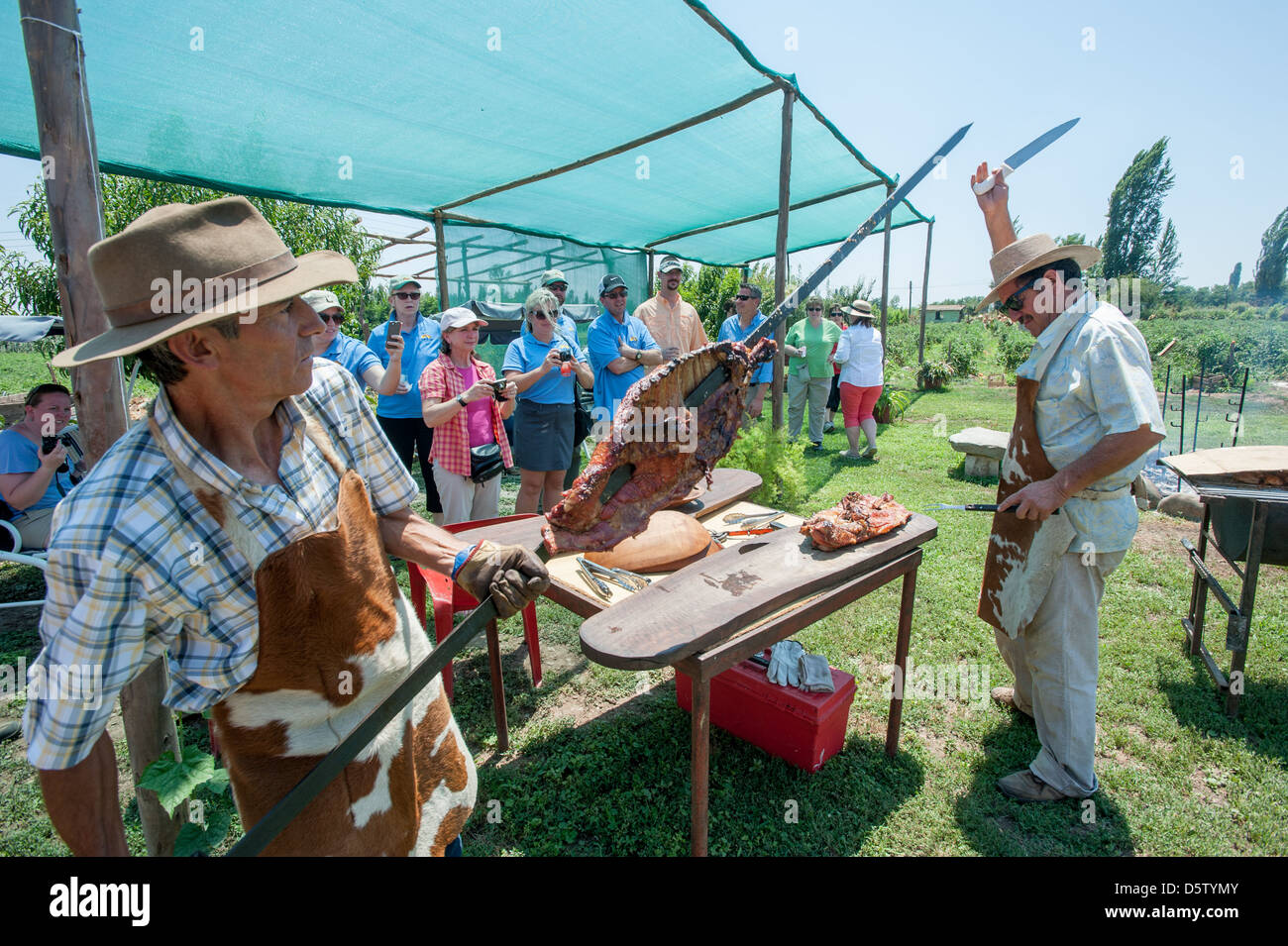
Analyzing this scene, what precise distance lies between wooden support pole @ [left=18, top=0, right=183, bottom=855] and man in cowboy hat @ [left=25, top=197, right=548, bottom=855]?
91 cm

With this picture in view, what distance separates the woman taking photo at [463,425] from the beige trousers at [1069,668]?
3.89m

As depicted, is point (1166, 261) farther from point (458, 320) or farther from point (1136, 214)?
point (458, 320)

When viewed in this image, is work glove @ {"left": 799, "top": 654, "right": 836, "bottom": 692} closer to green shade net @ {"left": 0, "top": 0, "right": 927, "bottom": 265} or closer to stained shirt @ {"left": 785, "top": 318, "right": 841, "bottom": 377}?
green shade net @ {"left": 0, "top": 0, "right": 927, "bottom": 265}

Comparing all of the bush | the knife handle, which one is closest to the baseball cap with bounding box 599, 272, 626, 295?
the bush

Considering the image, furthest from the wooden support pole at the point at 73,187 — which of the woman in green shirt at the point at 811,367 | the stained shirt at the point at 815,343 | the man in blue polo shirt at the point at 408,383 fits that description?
the stained shirt at the point at 815,343

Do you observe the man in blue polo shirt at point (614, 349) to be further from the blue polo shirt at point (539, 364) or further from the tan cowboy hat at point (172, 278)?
the tan cowboy hat at point (172, 278)

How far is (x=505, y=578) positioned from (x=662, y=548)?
6.42ft

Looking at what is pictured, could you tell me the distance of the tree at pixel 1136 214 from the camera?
170 feet

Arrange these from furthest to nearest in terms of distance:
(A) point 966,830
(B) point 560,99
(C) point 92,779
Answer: (B) point 560,99 → (A) point 966,830 → (C) point 92,779

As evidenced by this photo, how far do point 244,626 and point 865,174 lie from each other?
349 inches

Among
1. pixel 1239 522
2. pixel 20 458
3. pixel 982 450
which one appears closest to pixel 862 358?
pixel 982 450

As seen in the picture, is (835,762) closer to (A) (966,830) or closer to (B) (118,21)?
(A) (966,830)
